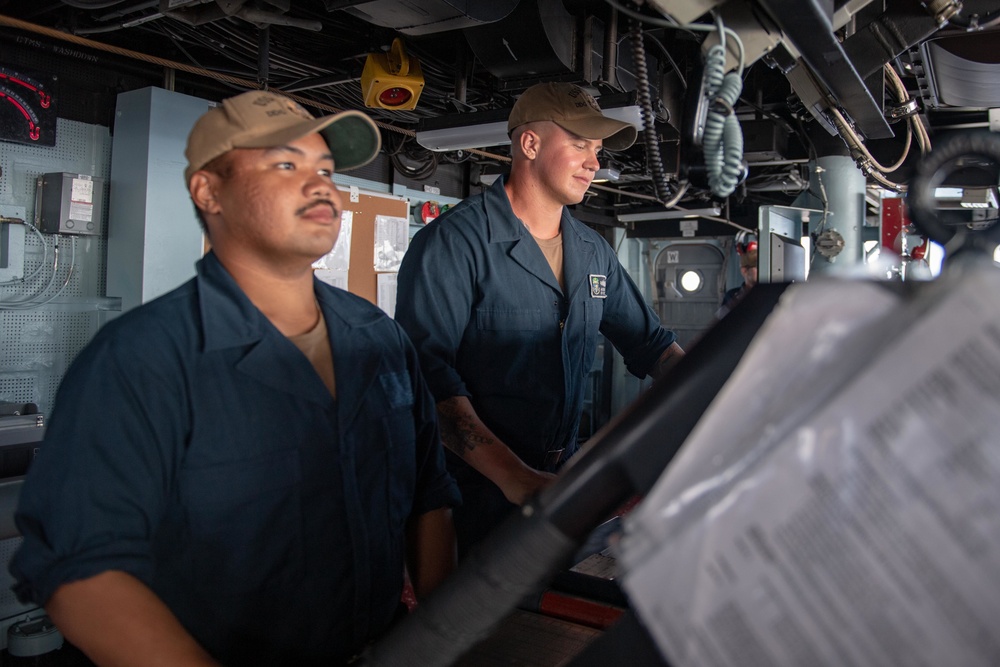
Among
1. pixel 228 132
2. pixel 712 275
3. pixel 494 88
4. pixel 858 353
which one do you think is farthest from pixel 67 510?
pixel 712 275

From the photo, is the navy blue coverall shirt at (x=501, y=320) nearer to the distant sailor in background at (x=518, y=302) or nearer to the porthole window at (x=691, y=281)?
the distant sailor in background at (x=518, y=302)

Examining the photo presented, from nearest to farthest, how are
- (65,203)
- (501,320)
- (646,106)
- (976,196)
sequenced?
1. (646,106)
2. (501,320)
3. (65,203)
4. (976,196)

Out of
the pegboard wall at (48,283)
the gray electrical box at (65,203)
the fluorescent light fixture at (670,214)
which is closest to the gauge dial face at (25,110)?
the pegboard wall at (48,283)

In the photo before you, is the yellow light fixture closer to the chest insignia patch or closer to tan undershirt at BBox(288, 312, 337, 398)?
the chest insignia patch

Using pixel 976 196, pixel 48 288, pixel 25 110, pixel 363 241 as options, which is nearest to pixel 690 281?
pixel 976 196

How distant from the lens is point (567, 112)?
220cm

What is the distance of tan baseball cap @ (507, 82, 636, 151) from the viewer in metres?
2.16

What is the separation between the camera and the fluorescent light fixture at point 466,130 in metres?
3.17

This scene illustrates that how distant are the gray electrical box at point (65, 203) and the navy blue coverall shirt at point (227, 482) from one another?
2722mm

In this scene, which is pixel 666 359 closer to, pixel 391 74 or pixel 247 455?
pixel 247 455

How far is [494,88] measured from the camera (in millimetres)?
3717

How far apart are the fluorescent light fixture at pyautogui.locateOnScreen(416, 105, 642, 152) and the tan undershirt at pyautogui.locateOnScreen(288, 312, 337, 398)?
194 centimetres

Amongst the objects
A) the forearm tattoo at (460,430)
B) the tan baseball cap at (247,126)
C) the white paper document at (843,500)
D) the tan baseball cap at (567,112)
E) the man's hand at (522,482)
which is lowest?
the man's hand at (522,482)

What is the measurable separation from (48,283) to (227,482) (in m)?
3.00
